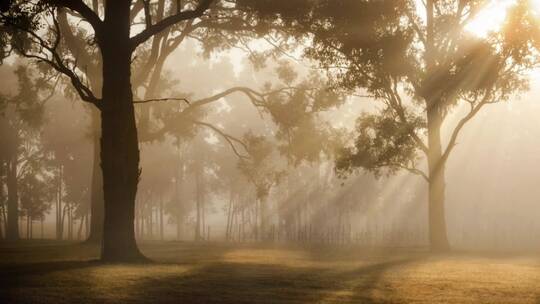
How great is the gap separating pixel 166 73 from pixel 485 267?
30.3 metres

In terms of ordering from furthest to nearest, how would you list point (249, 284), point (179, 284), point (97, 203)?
1. point (97, 203)
2. point (249, 284)
3. point (179, 284)

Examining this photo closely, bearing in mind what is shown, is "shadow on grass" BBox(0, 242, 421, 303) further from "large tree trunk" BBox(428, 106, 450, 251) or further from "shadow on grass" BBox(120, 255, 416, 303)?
"large tree trunk" BBox(428, 106, 450, 251)

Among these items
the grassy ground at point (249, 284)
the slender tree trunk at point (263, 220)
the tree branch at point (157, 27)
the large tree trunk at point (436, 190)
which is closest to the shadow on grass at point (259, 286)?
the grassy ground at point (249, 284)

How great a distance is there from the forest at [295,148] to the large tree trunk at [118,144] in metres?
0.04

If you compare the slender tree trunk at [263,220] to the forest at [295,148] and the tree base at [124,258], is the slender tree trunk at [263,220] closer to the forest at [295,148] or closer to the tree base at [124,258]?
the forest at [295,148]

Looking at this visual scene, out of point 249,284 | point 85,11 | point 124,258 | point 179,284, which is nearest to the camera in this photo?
point 179,284

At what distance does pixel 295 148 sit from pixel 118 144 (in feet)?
58.6

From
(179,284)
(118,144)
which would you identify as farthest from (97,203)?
(179,284)

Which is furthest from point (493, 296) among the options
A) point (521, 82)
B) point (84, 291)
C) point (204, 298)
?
point (521, 82)

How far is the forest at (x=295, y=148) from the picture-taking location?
619 inches

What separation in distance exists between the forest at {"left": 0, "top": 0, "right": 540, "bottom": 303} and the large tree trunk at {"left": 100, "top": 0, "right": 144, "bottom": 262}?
0.04 m

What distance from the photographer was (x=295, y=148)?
37.1m

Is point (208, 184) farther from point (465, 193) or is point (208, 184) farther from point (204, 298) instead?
point (204, 298)

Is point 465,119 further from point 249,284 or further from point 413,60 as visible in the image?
point 249,284
